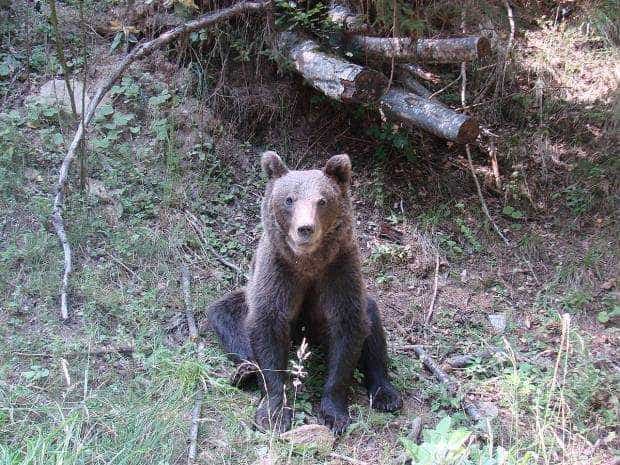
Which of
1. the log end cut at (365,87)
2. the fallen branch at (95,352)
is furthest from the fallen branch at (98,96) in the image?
the log end cut at (365,87)

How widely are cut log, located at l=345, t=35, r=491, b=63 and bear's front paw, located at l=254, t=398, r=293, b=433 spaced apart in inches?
134

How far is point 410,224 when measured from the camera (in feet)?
23.4

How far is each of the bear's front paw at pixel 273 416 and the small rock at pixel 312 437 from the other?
0.52 ft

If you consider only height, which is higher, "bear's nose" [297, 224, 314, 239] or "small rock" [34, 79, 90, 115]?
"bear's nose" [297, 224, 314, 239]

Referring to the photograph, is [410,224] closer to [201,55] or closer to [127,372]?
[201,55]

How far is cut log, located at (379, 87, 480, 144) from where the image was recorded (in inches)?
232

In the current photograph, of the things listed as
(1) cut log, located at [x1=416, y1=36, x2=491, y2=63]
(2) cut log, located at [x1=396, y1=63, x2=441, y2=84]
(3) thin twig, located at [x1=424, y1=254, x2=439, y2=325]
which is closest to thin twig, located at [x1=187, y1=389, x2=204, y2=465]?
(3) thin twig, located at [x1=424, y1=254, x2=439, y2=325]

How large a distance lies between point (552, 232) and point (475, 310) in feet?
5.40

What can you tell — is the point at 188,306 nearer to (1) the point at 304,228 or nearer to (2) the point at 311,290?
(2) the point at 311,290

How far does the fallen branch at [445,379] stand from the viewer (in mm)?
4551

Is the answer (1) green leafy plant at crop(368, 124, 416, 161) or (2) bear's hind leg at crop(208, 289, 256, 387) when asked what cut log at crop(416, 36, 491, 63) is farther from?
(2) bear's hind leg at crop(208, 289, 256, 387)

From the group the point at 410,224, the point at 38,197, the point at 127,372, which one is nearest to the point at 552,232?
the point at 410,224

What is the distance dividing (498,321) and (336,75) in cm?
281

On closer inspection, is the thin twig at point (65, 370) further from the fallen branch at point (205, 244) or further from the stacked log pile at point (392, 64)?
the stacked log pile at point (392, 64)
